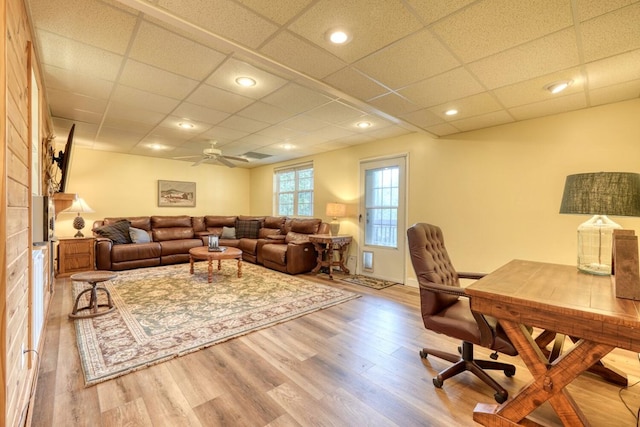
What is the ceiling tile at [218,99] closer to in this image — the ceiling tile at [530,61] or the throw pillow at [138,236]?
the ceiling tile at [530,61]

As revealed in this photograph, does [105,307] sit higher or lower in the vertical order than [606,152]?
lower

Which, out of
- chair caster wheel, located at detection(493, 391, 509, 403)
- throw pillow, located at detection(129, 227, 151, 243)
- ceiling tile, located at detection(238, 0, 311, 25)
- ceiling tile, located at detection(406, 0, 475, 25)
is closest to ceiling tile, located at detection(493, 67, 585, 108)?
ceiling tile, located at detection(406, 0, 475, 25)

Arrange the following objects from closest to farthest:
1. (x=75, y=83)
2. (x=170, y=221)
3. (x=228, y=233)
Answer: (x=75, y=83) → (x=170, y=221) → (x=228, y=233)

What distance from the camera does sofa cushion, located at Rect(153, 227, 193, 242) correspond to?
5793 mm

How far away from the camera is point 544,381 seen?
1332mm

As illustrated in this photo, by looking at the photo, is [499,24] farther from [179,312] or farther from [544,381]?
Answer: [179,312]

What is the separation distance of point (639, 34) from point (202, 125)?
14.2ft

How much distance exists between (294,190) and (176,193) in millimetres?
2864

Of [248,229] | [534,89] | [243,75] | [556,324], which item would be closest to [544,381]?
[556,324]

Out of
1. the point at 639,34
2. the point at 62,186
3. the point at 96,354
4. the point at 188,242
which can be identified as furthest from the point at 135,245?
the point at 639,34

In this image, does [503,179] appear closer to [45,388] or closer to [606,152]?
[606,152]

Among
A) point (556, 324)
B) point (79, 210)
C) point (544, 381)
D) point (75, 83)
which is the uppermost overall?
point (75, 83)

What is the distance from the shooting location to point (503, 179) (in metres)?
3.40

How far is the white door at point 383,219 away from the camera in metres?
4.43
